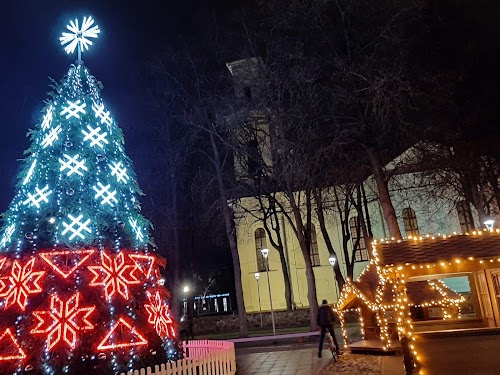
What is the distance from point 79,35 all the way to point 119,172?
13.7 feet

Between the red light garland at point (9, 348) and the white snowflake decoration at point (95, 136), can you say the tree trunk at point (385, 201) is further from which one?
the red light garland at point (9, 348)

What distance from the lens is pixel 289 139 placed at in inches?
938

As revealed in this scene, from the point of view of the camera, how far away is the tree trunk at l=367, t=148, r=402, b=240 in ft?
63.6

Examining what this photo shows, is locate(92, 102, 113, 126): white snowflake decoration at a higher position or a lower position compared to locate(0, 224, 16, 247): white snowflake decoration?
higher

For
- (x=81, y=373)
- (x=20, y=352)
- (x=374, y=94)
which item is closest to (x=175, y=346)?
(x=81, y=373)

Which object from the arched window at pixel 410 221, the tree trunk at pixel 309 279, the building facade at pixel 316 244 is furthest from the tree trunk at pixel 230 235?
the arched window at pixel 410 221

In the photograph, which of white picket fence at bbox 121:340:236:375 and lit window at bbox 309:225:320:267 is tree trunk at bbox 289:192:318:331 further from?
lit window at bbox 309:225:320:267

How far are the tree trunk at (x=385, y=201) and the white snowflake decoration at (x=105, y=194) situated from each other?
12386 millimetres

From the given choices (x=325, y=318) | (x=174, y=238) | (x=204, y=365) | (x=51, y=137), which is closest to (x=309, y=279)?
(x=325, y=318)

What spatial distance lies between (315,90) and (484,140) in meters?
7.97

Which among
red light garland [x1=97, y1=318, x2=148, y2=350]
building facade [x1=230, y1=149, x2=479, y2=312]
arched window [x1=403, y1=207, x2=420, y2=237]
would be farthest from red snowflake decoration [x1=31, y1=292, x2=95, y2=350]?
arched window [x1=403, y1=207, x2=420, y2=237]

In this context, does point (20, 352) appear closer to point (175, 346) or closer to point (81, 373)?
point (81, 373)

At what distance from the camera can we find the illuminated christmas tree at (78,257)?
9586mm

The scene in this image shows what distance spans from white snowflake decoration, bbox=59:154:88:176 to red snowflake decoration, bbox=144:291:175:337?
3532 mm
